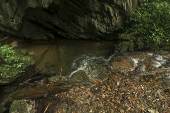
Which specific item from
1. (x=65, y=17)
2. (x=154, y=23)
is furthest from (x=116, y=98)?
(x=65, y=17)

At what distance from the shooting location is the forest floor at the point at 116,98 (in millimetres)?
5215

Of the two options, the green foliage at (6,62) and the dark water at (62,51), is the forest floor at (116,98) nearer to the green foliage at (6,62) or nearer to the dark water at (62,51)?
the dark water at (62,51)

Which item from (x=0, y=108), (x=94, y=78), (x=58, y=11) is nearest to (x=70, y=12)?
(x=58, y=11)

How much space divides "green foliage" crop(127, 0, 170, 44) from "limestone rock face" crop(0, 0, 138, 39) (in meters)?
1.55

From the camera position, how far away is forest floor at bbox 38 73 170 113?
5.21 meters

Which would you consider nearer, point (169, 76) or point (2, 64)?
point (2, 64)

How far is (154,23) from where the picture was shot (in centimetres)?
941

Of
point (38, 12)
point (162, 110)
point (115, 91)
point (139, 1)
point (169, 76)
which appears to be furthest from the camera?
point (139, 1)

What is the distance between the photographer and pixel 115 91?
6121 mm

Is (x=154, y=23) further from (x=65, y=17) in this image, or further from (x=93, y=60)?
(x=65, y=17)

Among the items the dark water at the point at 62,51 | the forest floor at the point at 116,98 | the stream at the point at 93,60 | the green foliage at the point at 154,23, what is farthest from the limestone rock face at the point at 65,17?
the forest floor at the point at 116,98

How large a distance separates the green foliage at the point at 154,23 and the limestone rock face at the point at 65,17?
1.55 m

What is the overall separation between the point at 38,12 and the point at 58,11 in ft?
6.14

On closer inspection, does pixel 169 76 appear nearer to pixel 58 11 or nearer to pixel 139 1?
pixel 139 1
